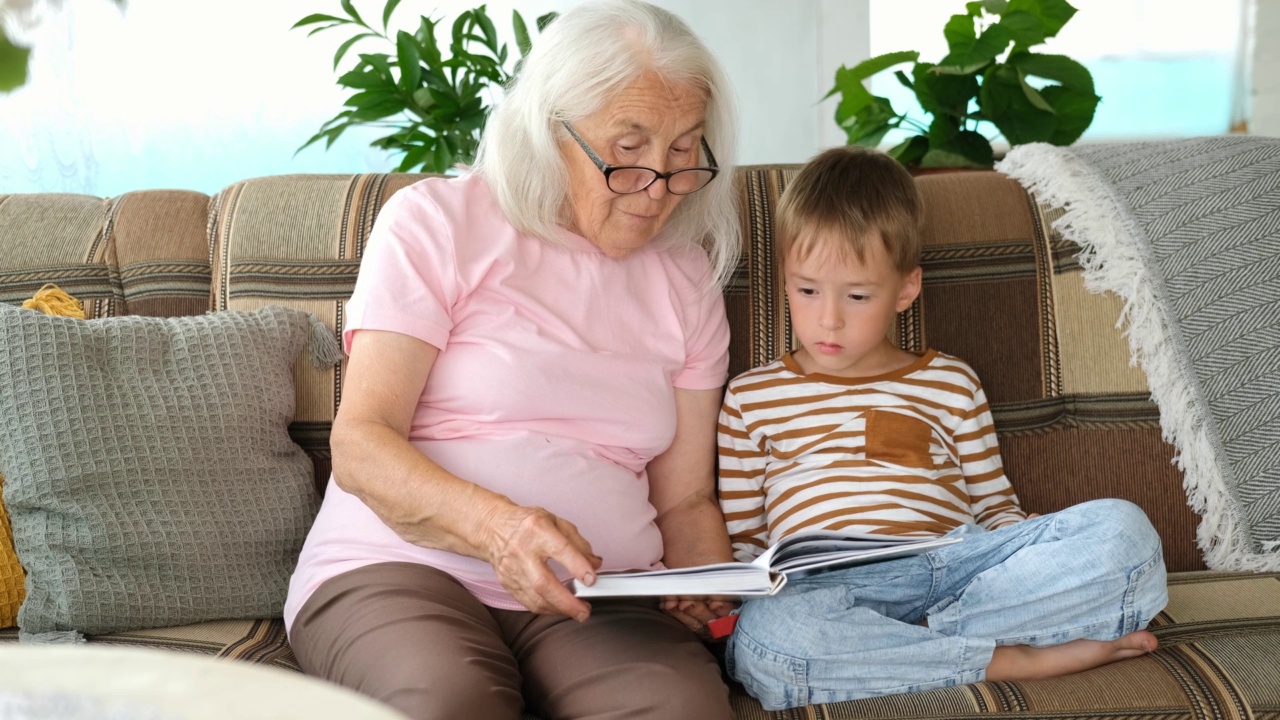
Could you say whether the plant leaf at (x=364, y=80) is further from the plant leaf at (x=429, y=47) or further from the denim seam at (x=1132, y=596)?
the denim seam at (x=1132, y=596)

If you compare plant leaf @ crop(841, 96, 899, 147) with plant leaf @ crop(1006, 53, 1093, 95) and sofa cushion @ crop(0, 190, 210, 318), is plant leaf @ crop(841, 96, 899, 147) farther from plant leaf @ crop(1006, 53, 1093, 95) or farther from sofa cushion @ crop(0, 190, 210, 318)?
sofa cushion @ crop(0, 190, 210, 318)

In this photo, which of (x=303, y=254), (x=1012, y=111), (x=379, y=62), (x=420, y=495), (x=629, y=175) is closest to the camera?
(x=420, y=495)

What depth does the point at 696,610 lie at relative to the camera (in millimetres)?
1417

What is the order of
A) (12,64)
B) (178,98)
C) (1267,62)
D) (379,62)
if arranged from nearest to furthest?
(12,64) → (379,62) → (178,98) → (1267,62)

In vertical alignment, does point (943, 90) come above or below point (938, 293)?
above

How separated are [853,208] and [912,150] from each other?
998 millimetres

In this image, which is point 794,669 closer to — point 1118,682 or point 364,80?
point 1118,682

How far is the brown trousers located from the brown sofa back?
0.51 m

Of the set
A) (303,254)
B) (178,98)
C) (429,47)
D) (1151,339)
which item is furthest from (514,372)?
(178,98)

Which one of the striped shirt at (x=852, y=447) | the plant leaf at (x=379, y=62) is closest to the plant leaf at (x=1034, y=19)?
the striped shirt at (x=852, y=447)

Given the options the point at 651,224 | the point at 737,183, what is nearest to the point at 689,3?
the point at 737,183

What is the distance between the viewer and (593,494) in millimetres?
1416

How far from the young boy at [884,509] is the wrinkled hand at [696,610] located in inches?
1.6

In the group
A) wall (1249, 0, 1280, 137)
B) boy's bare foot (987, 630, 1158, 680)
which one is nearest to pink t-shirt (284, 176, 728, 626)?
boy's bare foot (987, 630, 1158, 680)
